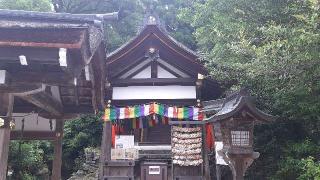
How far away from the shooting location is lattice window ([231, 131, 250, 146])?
28.8ft

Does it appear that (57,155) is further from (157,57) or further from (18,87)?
(157,57)

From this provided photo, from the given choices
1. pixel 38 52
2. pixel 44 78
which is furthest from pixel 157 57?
pixel 38 52

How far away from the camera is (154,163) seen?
516 inches

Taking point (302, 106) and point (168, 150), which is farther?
point (168, 150)

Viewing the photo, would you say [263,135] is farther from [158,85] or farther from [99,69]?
[99,69]

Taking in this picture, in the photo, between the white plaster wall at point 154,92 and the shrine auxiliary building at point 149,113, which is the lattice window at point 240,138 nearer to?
the shrine auxiliary building at point 149,113

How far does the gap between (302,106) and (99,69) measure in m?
6.46

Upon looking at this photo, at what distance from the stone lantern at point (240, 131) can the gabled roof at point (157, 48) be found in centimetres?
482

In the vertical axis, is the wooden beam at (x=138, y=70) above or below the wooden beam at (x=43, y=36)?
above

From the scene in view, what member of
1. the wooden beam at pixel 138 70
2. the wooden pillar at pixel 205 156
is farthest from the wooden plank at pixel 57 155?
the wooden pillar at pixel 205 156

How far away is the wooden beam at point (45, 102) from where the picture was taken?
6.53 meters

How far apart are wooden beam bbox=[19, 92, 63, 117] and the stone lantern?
405 centimetres

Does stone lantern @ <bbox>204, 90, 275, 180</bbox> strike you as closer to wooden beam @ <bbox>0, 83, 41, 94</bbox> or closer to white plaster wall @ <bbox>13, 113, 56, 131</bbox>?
wooden beam @ <bbox>0, 83, 41, 94</bbox>

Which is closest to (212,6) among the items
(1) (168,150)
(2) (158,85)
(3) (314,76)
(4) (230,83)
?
(4) (230,83)
